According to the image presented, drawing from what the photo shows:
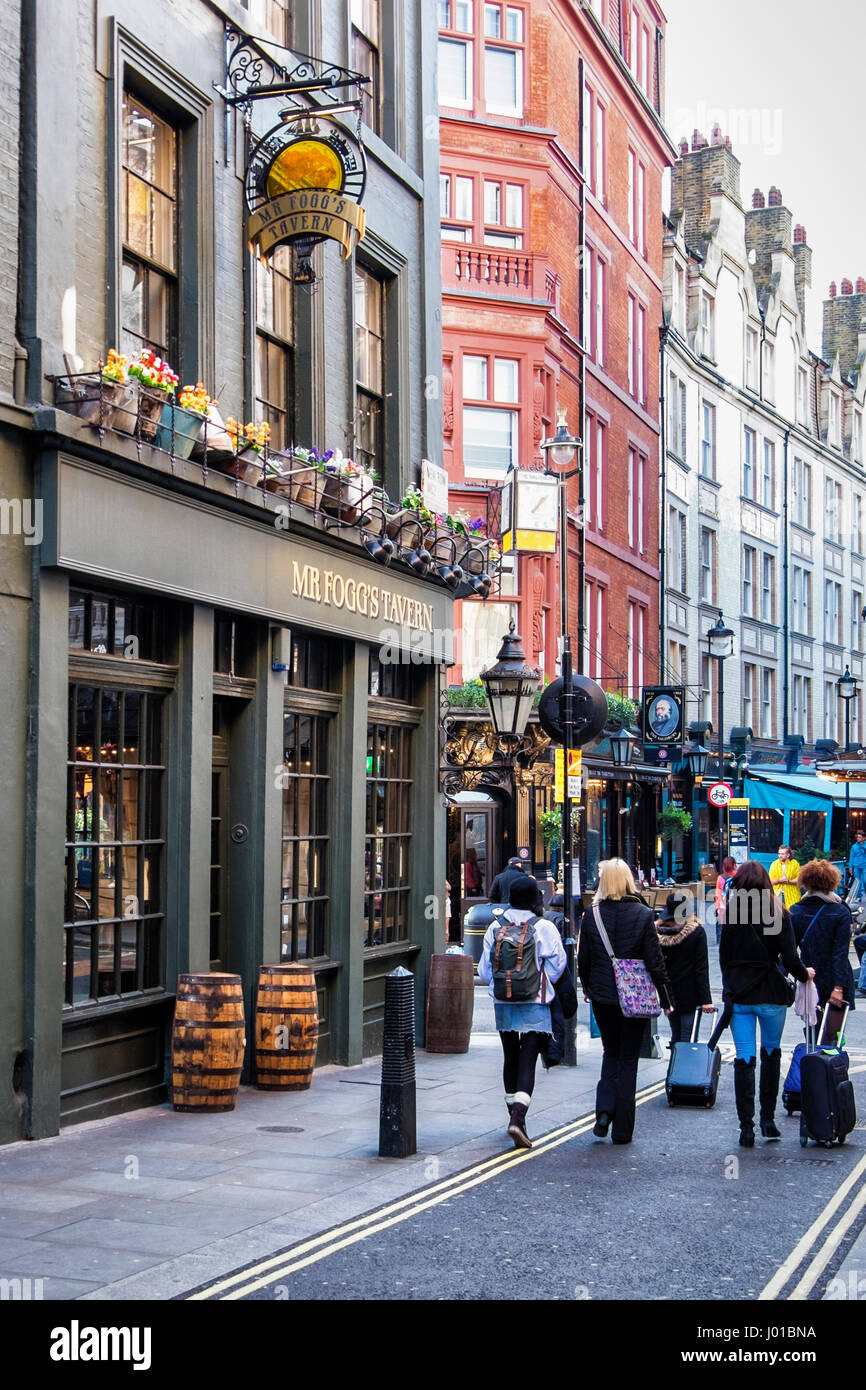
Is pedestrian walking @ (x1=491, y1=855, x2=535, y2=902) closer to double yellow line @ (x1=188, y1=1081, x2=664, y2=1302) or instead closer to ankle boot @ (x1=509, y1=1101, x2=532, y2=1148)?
double yellow line @ (x1=188, y1=1081, x2=664, y2=1302)

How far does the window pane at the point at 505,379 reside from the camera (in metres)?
31.8

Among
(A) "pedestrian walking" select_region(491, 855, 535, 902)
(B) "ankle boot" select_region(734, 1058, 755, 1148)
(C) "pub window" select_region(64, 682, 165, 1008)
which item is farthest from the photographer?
(A) "pedestrian walking" select_region(491, 855, 535, 902)

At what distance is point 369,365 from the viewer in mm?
16484

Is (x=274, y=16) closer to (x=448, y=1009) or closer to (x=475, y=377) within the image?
(x=448, y=1009)

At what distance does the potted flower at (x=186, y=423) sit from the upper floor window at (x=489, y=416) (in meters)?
19.6

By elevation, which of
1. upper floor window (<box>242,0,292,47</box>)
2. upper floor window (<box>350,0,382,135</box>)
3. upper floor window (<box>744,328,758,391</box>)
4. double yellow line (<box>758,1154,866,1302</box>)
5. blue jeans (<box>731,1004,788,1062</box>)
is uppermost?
upper floor window (<box>744,328,758,391</box>)

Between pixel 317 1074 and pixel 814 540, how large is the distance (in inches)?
1833

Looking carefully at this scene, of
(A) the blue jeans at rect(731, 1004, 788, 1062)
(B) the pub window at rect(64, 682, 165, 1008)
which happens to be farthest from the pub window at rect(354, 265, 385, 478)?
(A) the blue jeans at rect(731, 1004, 788, 1062)

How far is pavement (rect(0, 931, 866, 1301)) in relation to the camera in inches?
288

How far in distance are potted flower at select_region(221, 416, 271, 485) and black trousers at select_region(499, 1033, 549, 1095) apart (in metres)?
4.60

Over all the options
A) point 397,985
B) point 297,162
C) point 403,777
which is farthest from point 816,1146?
point 297,162

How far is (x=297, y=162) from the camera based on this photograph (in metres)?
12.8

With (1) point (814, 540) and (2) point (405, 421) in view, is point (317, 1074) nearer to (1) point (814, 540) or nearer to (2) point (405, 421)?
(2) point (405, 421)

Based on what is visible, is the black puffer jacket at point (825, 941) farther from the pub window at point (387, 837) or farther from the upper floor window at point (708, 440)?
the upper floor window at point (708, 440)
